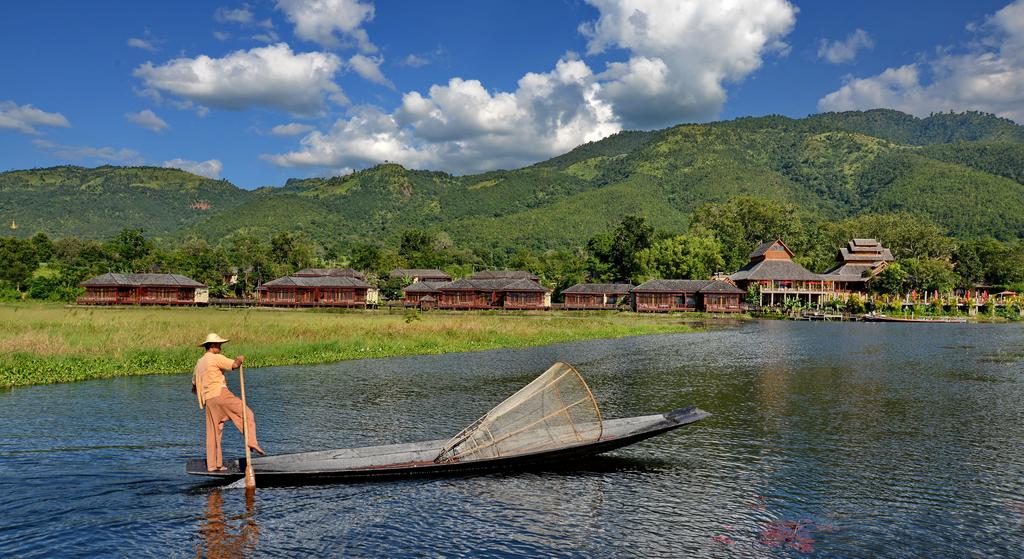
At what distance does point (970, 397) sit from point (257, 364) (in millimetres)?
30053

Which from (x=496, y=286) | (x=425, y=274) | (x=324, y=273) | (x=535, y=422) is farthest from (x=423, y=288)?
(x=535, y=422)

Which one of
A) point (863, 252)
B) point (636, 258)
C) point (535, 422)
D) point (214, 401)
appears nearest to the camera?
point (214, 401)

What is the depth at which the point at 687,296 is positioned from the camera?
294 ft

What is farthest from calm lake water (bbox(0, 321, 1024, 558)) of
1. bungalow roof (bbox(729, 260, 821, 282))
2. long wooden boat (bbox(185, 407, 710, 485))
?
bungalow roof (bbox(729, 260, 821, 282))

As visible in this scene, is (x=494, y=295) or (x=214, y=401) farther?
(x=494, y=295)

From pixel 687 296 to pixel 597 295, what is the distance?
1307 cm

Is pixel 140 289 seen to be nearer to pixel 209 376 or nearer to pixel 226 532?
pixel 209 376

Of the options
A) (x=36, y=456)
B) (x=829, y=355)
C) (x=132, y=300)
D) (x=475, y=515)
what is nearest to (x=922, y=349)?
(x=829, y=355)

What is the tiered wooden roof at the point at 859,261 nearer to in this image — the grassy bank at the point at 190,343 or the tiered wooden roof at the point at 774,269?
the tiered wooden roof at the point at 774,269

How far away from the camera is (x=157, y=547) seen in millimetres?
10578

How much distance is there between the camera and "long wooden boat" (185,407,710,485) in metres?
13.0

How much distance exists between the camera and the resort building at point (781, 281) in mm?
93812

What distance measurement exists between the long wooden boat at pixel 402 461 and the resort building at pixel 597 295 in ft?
254

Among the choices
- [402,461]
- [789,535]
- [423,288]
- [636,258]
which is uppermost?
[636,258]
